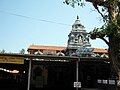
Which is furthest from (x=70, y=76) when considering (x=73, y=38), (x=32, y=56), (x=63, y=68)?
(x=73, y=38)

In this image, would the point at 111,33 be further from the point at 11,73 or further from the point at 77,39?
the point at 77,39

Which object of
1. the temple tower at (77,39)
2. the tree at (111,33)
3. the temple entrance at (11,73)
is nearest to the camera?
the tree at (111,33)

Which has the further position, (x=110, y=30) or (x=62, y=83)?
(x=62, y=83)

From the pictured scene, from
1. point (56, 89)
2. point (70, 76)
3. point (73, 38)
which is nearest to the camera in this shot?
point (56, 89)

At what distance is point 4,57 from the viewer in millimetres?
20328

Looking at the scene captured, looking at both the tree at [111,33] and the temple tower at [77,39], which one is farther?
the temple tower at [77,39]

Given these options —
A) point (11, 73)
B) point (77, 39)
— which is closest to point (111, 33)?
point (11, 73)

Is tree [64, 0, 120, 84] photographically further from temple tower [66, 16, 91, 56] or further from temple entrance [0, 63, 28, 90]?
temple tower [66, 16, 91, 56]

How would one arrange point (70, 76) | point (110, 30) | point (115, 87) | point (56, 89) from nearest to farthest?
point (110, 30) → point (115, 87) → point (56, 89) → point (70, 76)

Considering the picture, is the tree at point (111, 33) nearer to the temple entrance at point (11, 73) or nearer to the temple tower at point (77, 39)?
the temple entrance at point (11, 73)

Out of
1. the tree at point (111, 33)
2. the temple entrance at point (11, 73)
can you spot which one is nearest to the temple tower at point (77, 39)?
the temple entrance at point (11, 73)

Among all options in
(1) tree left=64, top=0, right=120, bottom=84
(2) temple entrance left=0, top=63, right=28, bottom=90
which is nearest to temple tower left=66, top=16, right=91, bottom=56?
(2) temple entrance left=0, top=63, right=28, bottom=90

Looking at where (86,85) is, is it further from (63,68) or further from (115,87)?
(115,87)

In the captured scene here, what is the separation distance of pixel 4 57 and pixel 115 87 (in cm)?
910
